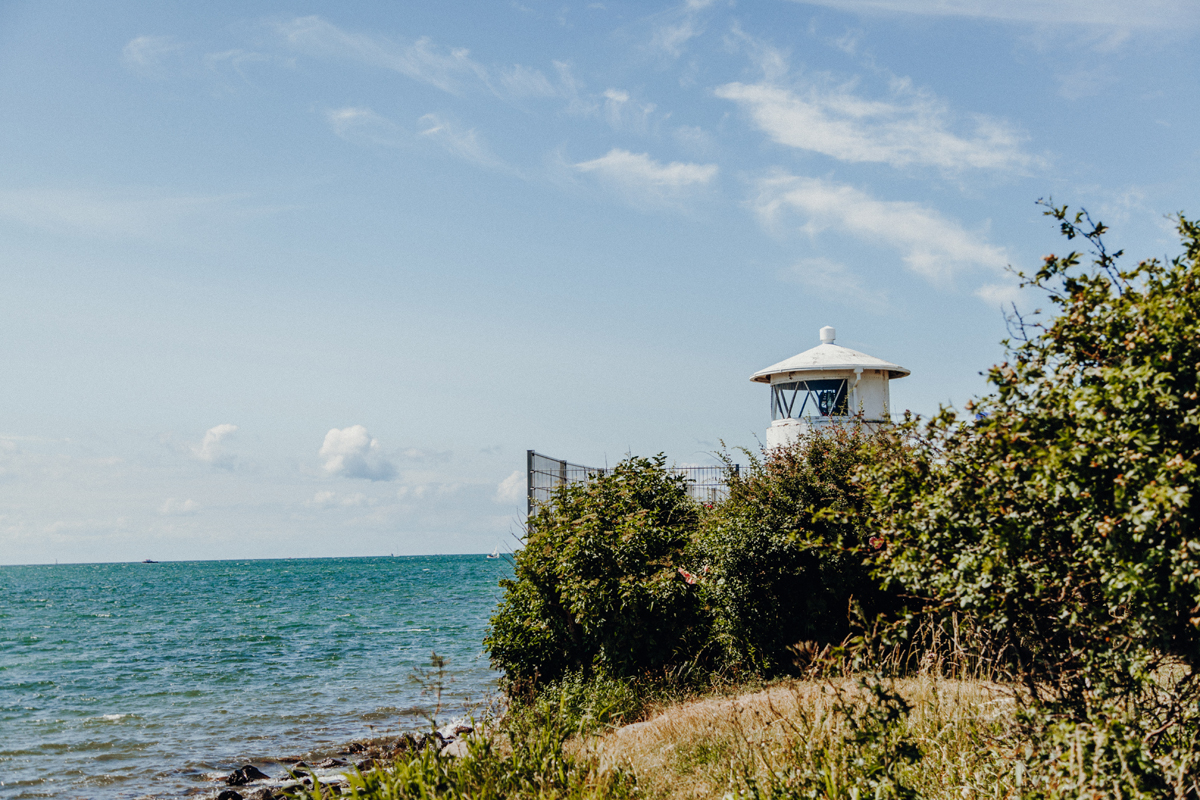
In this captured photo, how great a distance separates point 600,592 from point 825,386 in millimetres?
10595

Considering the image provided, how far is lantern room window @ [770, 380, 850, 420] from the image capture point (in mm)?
19766

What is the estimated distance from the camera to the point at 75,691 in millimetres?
21188

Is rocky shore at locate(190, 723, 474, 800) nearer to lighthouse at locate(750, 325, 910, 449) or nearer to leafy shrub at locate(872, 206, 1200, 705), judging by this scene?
leafy shrub at locate(872, 206, 1200, 705)

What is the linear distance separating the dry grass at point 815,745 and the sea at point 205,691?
6.29 feet

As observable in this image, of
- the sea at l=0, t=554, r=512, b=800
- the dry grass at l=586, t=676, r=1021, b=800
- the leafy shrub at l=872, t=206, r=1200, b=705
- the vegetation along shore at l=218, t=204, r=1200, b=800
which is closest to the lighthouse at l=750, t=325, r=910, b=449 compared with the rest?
the sea at l=0, t=554, r=512, b=800

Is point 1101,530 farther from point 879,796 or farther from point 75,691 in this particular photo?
point 75,691

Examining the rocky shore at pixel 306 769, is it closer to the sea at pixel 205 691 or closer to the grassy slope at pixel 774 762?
the sea at pixel 205 691

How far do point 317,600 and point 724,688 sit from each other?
50.6m

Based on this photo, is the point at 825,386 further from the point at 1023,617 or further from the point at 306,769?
the point at 1023,617

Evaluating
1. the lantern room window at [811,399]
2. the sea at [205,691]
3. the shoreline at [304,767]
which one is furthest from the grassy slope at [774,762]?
the lantern room window at [811,399]

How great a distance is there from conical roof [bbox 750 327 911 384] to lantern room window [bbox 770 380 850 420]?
393 millimetres

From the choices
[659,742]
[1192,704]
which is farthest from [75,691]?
[1192,704]

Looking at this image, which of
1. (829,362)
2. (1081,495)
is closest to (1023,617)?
(1081,495)

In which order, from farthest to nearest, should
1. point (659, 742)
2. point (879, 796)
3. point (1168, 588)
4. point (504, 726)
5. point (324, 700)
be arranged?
point (324, 700)
point (504, 726)
point (659, 742)
point (879, 796)
point (1168, 588)
